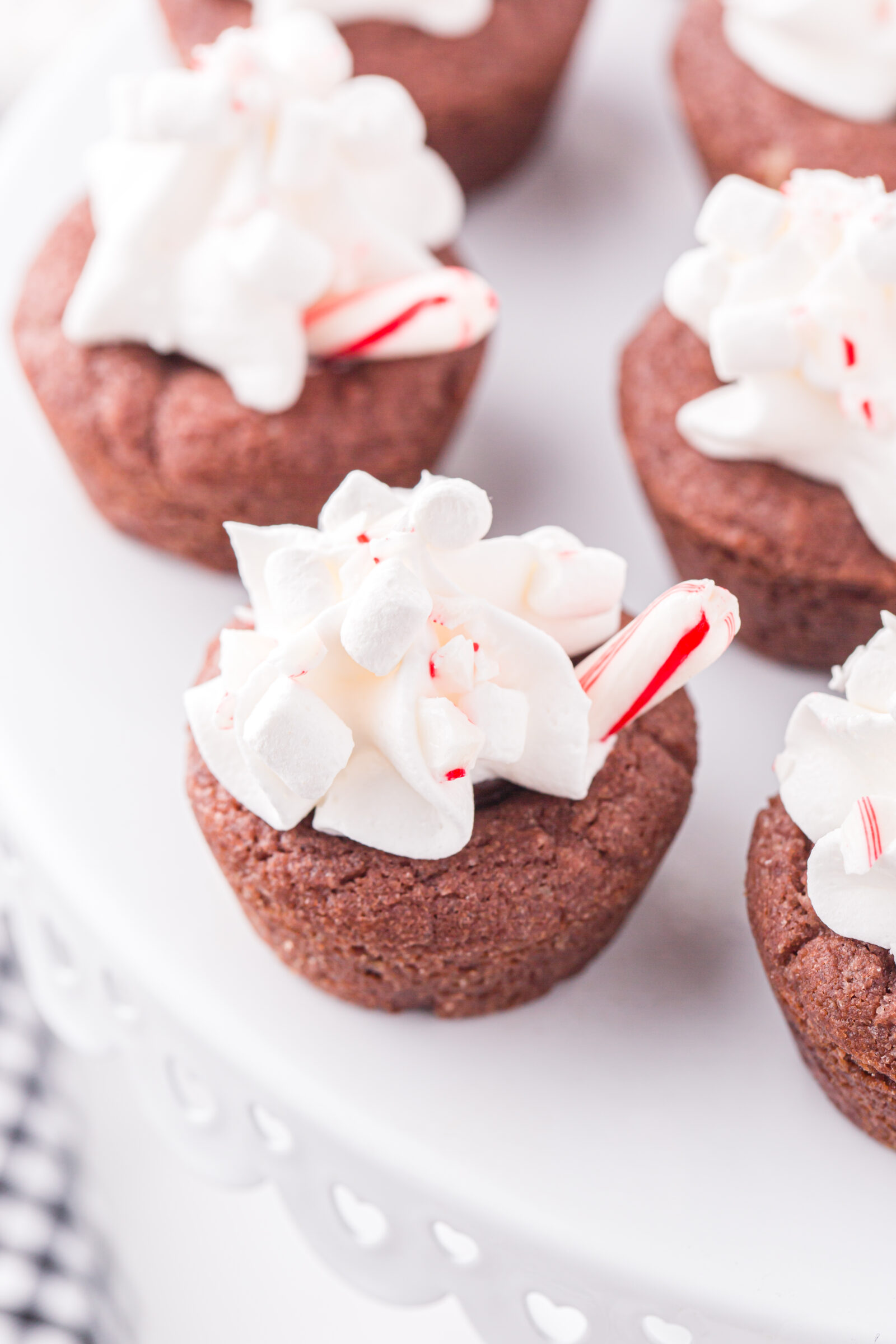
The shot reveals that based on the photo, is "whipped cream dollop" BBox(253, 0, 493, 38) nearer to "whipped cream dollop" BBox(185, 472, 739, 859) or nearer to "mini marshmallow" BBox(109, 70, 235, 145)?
"mini marshmallow" BBox(109, 70, 235, 145)

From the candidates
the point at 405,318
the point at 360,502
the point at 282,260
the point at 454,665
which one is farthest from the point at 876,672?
the point at 282,260

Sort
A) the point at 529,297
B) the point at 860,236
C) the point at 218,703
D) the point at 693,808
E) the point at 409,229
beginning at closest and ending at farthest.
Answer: the point at 218,703
the point at 860,236
the point at 693,808
the point at 409,229
the point at 529,297

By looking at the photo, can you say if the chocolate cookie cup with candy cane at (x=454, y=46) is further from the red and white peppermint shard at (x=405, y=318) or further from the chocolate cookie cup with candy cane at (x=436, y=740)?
the chocolate cookie cup with candy cane at (x=436, y=740)

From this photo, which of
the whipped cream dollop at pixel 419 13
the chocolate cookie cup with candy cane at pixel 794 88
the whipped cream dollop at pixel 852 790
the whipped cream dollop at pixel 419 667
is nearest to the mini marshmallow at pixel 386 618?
the whipped cream dollop at pixel 419 667

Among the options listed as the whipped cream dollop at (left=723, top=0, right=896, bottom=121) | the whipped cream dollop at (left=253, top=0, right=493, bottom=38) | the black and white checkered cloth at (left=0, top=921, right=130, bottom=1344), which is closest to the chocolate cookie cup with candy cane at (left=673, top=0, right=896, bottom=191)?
the whipped cream dollop at (left=723, top=0, right=896, bottom=121)

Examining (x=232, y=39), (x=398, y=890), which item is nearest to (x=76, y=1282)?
(x=398, y=890)

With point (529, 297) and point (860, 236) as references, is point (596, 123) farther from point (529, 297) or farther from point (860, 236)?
point (860, 236)

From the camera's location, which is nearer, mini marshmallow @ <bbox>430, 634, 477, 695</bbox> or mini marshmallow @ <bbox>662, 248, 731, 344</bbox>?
mini marshmallow @ <bbox>430, 634, 477, 695</bbox>
